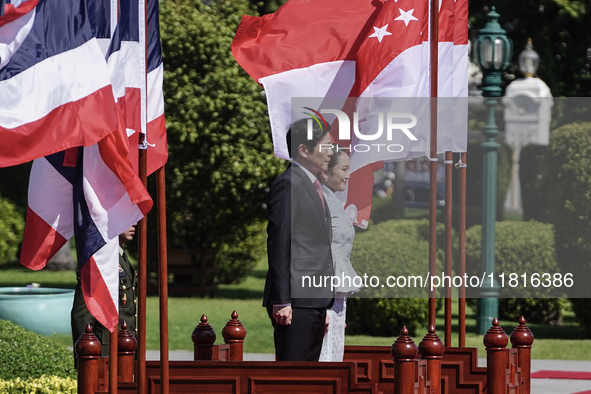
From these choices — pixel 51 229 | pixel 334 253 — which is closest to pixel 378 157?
pixel 334 253

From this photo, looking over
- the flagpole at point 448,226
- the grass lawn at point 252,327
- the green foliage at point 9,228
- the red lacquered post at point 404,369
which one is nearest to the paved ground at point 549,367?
the grass lawn at point 252,327

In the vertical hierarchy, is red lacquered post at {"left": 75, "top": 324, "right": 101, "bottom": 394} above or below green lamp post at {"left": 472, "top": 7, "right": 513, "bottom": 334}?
below

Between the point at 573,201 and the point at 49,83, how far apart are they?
9.65 meters

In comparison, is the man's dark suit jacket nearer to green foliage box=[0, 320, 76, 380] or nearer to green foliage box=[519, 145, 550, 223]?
green foliage box=[0, 320, 76, 380]

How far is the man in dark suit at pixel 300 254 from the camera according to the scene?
5.60 m

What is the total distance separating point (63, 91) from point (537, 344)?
9.15 meters

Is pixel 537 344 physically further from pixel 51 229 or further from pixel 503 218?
pixel 51 229

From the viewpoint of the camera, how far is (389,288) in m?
12.8

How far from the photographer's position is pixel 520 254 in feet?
44.2

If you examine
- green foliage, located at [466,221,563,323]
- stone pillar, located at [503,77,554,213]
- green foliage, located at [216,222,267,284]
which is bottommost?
green foliage, located at [466,221,563,323]

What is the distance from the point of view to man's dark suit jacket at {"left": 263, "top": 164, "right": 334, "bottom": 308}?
18.4 ft

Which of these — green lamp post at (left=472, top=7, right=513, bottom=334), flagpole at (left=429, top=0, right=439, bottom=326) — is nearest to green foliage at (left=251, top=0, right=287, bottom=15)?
green lamp post at (left=472, top=7, right=513, bottom=334)

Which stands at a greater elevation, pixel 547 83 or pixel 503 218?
pixel 547 83

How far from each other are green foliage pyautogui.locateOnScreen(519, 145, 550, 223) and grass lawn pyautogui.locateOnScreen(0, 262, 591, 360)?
1571 mm
